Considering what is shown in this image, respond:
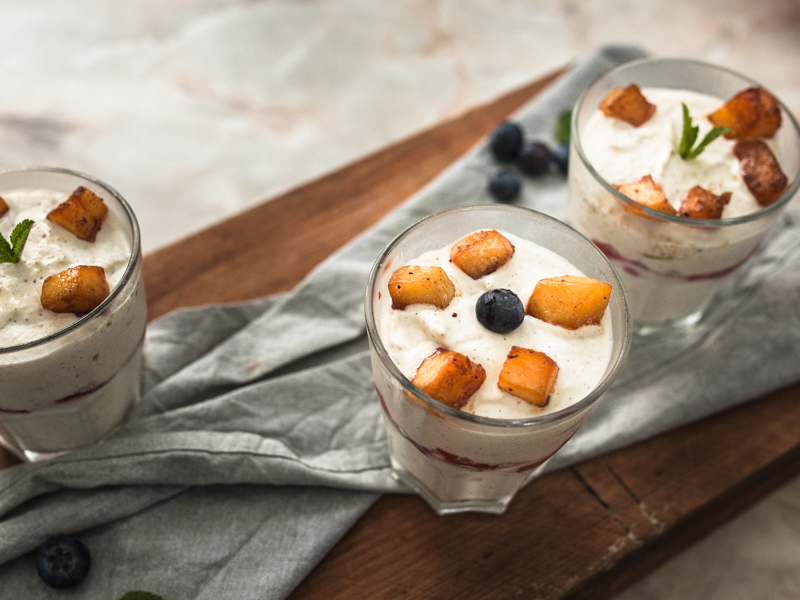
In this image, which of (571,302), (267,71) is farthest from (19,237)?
(267,71)

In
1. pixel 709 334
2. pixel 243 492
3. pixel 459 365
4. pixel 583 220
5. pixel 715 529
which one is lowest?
pixel 715 529

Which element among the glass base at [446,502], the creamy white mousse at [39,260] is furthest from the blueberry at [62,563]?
the glass base at [446,502]

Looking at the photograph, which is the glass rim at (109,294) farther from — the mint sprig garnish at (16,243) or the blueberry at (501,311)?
the blueberry at (501,311)

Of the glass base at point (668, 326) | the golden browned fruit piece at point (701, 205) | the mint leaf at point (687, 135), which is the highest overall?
the mint leaf at point (687, 135)

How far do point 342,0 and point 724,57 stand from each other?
220 centimetres

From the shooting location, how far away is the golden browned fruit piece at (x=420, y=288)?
189cm

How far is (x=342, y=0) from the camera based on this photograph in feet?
14.7

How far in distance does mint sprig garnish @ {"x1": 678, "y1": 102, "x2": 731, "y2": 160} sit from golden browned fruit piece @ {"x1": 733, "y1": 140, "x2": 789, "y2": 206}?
0.10 m

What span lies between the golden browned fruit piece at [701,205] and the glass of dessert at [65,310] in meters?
1.54

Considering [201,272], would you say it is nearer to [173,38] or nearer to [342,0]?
[173,38]

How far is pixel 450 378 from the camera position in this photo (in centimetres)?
170

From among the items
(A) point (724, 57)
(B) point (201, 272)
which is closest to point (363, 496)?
(B) point (201, 272)

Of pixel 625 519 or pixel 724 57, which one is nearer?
pixel 625 519

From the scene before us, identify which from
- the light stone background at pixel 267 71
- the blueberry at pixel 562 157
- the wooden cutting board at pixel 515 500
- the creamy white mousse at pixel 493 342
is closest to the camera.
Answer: the creamy white mousse at pixel 493 342
